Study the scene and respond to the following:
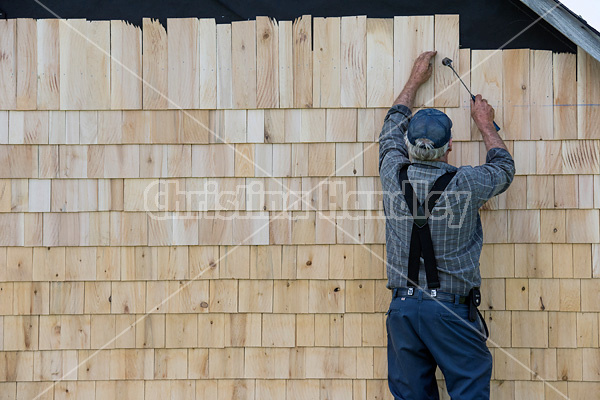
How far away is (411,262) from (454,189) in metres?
0.43

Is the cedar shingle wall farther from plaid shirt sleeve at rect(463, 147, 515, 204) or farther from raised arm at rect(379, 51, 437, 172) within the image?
plaid shirt sleeve at rect(463, 147, 515, 204)

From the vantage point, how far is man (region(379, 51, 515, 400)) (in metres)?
3.14

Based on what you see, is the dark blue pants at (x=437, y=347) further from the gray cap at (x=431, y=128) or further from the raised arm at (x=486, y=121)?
the raised arm at (x=486, y=121)

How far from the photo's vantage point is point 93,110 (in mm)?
3703

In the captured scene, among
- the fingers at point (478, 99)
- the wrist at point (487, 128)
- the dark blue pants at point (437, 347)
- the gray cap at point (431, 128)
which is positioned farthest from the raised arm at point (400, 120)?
the dark blue pants at point (437, 347)

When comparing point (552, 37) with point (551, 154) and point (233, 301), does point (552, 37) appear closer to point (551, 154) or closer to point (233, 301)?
point (551, 154)

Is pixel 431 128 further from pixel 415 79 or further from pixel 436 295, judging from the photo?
pixel 436 295

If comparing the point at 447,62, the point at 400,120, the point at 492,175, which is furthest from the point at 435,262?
the point at 447,62

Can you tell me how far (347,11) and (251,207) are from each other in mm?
1301

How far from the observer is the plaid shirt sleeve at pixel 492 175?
3.18 metres

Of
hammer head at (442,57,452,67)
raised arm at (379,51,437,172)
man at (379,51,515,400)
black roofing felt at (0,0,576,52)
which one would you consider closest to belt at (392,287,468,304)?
man at (379,51,515,400)

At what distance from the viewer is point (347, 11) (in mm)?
3725

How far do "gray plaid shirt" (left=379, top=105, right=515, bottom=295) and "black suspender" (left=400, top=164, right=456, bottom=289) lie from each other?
0.02 meters

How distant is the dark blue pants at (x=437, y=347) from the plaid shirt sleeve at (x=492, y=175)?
592mm
